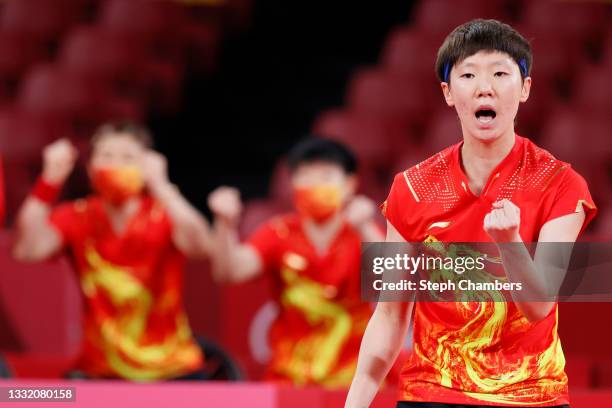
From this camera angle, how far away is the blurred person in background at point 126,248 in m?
4.32

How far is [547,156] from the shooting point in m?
2.21

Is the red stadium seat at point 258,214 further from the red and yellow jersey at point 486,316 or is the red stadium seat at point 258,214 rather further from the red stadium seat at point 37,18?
the red and yellow jersey at point 486,316

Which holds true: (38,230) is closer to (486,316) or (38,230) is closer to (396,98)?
(486,316)

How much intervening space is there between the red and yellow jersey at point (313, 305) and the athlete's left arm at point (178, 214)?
0.16 metres

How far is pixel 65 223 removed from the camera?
4426 mm

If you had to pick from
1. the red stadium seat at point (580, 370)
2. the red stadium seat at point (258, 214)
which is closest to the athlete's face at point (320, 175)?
the red stadium seat at point (580, 370)

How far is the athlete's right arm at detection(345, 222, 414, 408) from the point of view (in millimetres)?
2299

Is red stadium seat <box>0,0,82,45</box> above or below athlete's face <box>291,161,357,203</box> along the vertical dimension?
above

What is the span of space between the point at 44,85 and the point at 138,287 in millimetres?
2622

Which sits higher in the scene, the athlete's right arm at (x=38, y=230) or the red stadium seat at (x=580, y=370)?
the athlete's right arm at (x=38, y=230)

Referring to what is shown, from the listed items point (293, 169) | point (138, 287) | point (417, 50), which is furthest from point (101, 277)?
point (417, 50)

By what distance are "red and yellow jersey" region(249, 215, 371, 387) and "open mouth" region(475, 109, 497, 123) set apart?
2208mm

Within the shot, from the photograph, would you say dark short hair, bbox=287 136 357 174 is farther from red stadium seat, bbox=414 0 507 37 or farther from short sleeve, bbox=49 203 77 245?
red stadium seat, bbox=414 0 507 37

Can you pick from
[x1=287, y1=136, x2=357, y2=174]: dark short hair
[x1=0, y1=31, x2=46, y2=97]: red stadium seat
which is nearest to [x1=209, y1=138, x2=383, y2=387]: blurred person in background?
[x1=287, y1=136, x2=357, y2=174]: dark short hair
